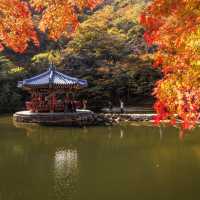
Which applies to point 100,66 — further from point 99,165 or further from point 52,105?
point 99,165

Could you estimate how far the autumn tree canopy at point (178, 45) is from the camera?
7.64 meters

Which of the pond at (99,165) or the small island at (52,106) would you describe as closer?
the pond at (99,165)

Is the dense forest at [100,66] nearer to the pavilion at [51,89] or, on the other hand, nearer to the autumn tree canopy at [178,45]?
the pavilion at [51,89]

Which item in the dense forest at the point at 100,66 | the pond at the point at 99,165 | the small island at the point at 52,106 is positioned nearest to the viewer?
the pond at the point at 99,165

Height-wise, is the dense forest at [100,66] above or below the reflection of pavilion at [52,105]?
above

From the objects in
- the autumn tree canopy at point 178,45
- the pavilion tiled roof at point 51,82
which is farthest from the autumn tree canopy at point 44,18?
the pavilion tiled roof at point 51,82

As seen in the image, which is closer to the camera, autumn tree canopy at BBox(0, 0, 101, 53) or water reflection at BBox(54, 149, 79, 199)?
autumn tree canopy at BBox(0, 0, 101, 53)

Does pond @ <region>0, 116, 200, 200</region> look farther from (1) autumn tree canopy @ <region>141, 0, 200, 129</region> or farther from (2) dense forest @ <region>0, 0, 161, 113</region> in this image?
(2) dense forest @ <region>0, 0, 161, 113</region>

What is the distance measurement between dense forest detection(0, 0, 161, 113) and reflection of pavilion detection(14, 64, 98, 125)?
642 cm

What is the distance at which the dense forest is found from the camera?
106 ft

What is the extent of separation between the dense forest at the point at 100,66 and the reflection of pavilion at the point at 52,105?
6416 millimetres

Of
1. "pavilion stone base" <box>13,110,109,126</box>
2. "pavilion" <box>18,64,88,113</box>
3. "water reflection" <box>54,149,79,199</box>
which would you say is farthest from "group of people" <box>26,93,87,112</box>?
"water reflection" <box>54,149,79,199</box>

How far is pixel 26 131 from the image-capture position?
19938mm

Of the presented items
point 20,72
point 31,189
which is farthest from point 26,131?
point 20,72
